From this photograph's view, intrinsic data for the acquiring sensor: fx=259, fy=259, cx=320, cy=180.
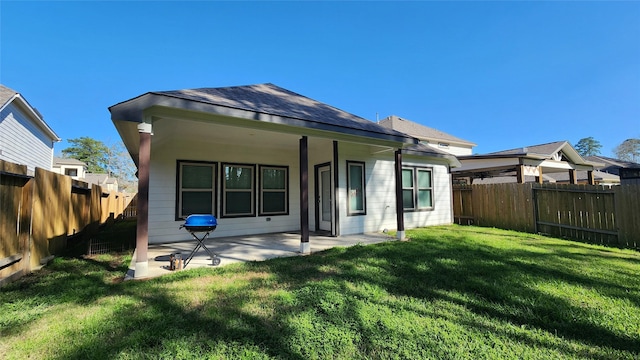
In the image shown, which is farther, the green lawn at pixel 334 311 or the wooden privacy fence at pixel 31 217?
the wooden privacy fence at pixel 31 217

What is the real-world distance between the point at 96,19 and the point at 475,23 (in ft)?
55.6

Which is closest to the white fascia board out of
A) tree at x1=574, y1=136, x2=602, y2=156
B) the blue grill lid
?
the blue grill lid

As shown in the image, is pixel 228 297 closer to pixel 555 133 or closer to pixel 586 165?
pixel 586 165

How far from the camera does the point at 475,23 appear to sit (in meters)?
11.4

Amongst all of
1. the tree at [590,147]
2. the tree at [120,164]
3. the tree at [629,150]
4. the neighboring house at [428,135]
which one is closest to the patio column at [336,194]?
the neighboring house at [428,135]

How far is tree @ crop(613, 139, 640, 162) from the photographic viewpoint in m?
44.2

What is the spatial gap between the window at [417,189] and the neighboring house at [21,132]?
11.0 meters

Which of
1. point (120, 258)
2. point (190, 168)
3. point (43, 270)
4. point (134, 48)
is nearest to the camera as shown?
point (43, 270)

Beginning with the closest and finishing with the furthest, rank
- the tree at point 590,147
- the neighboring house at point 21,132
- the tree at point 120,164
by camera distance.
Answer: the neighboring house at point 21,132 < the tree at point 120,164 < the tree at point 590,147

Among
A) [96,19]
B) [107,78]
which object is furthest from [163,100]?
[107,78]

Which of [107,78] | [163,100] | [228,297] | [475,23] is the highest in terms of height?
[107,78]

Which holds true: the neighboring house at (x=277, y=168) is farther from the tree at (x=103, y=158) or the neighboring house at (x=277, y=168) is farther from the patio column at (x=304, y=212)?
the tree at (x=103, y=158)

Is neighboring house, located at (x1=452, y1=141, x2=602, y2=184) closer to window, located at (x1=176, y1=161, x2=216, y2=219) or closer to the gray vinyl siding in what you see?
window, located at (x1=176, y1=161, x2=216, y2=219)

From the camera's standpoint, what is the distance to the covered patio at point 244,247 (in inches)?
174
